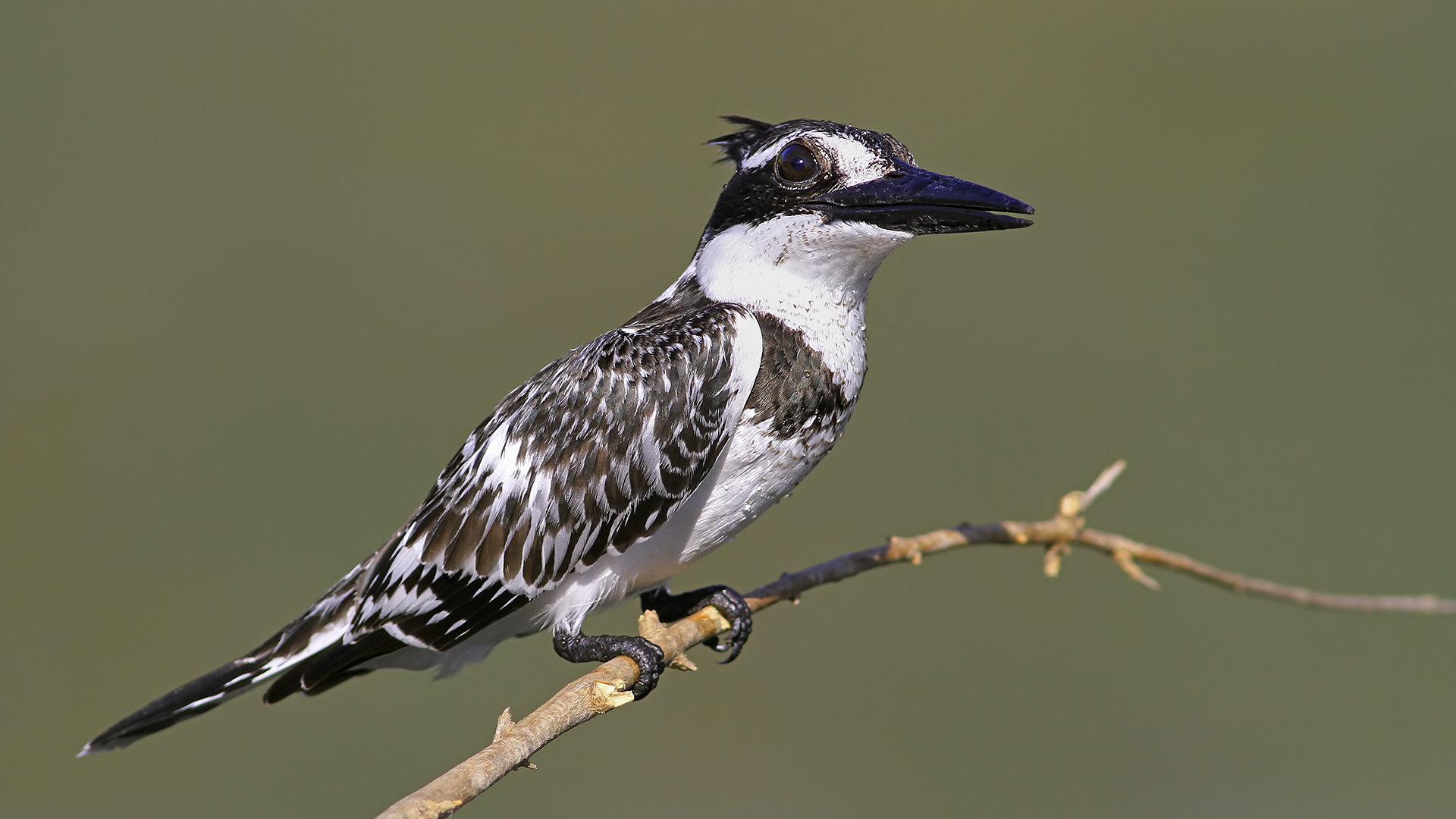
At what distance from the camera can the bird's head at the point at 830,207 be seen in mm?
2607

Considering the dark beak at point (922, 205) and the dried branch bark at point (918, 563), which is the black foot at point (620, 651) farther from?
the dark beak at point (922, 205)

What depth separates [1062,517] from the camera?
3.48m

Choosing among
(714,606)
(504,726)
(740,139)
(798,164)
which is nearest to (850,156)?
(798,164)

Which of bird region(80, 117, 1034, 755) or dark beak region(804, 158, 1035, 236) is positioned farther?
bird region(80, 117, 1034, 755)

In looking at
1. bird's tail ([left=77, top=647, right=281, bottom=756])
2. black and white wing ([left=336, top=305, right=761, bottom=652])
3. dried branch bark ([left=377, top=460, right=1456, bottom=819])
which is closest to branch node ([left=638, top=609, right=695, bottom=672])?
dried branch bark ([left=377, top=460, right=1456, bottom=819])

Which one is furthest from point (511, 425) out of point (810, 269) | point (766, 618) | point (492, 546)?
point (766, 618)

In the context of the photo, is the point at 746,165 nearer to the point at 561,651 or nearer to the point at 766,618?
the point at 561,651

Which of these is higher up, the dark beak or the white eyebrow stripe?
the white eyebrow stripe

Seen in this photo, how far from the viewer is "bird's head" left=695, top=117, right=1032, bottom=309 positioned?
261 centimetres

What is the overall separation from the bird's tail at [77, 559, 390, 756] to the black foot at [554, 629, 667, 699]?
460 mm

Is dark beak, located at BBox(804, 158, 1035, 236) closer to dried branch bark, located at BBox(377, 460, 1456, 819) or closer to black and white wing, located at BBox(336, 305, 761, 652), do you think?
black and white wing, located at BBox(336, 305, 761, 652)

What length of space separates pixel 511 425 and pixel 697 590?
0.94 meters

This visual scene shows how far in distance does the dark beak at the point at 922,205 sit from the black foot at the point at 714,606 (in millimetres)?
1295

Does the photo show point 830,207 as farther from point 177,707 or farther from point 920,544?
point 177,707
